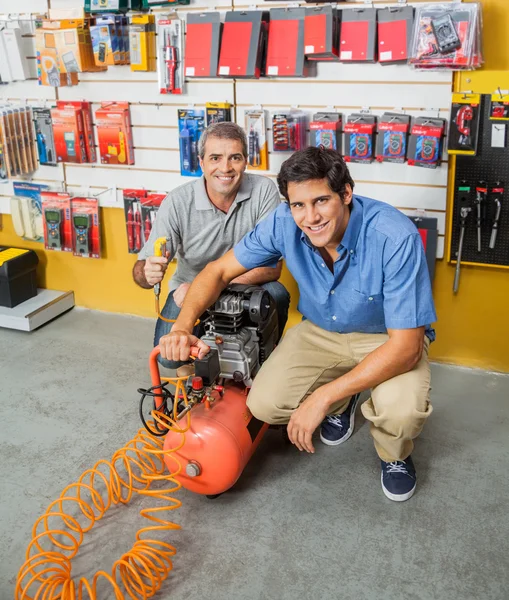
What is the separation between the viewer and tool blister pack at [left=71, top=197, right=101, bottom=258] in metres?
3.96

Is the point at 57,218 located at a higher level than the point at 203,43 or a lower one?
lower

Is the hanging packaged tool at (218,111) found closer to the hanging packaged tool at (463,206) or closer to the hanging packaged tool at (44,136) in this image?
the hanging packaged tool at (44,136)

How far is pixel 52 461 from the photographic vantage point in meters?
2.71

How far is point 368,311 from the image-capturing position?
95.6 inches

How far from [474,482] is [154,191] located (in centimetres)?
232

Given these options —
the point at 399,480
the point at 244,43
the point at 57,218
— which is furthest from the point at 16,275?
the point at 399,480

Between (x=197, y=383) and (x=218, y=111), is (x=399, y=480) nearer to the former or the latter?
(x=197, y=383)

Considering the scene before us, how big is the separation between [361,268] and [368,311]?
20 cm

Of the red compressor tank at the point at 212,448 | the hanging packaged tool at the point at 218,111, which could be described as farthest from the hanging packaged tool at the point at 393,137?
the red compressor tank at the point at 212,448

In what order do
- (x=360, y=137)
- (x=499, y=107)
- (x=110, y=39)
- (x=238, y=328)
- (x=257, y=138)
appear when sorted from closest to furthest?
(x=238, y=328), (x=499, y=107), (x=360, y=137), (x=257, y=138), (x=110, y=39)

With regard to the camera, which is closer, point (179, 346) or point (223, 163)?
point (179, 346)

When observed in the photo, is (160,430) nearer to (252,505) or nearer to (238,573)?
(252,505)

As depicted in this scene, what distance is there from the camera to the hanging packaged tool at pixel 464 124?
116 inches

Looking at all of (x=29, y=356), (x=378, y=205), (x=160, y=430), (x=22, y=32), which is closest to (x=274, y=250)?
(x=378, y=205)
